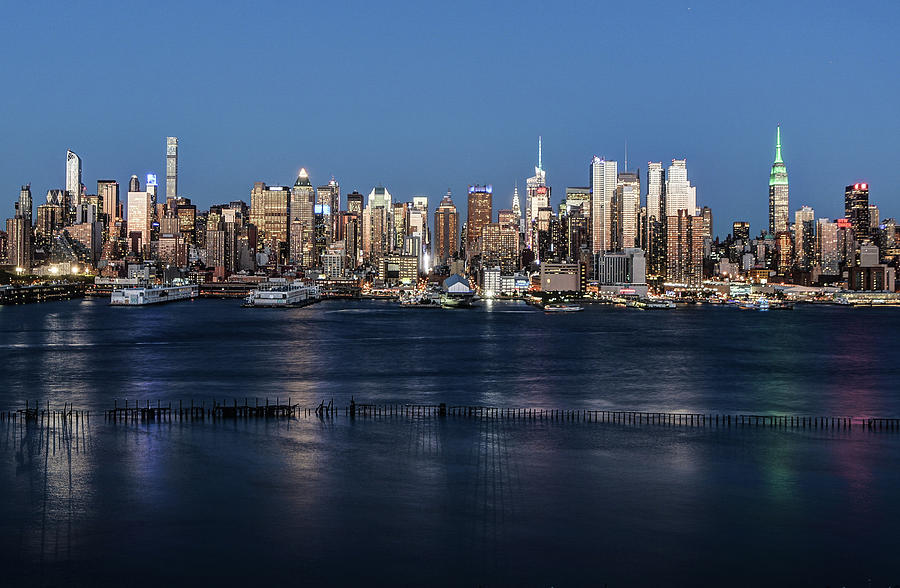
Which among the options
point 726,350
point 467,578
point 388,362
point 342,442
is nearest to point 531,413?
point 342,442

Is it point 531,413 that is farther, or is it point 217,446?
point 531,413

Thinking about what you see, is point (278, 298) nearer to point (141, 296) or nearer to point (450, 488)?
point (141, 296)

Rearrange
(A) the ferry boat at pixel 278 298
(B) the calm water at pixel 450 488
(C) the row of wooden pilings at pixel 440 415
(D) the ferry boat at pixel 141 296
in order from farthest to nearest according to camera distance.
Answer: (A) the ferry boat at pixel 278 298 → (D) the ferry boat at pixel 141 296 → (C) the row of wooden pilings at pixel 440 415 → (B) the calm water at pixel 450 488

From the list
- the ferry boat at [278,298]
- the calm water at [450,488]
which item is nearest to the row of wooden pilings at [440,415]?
the calm water at [450,488]

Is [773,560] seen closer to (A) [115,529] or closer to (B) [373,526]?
(B) [373,526]

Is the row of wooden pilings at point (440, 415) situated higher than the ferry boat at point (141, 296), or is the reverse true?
the ferry boat at point (141, 296)

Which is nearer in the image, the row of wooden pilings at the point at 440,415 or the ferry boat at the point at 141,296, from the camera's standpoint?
the row of wooden pilings at the point at 440,415

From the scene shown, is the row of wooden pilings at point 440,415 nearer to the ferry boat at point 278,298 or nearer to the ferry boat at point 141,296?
the ferry boat at point 278,298
